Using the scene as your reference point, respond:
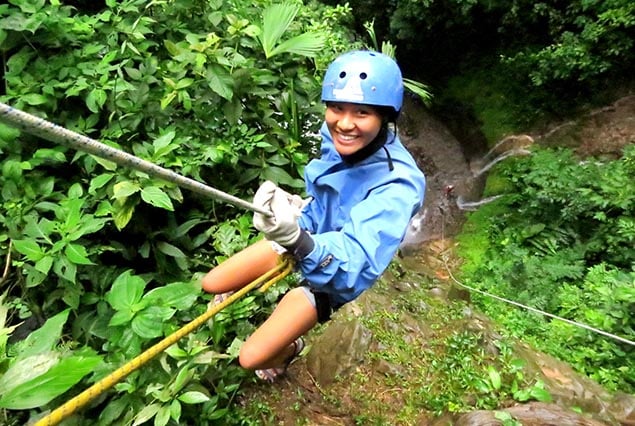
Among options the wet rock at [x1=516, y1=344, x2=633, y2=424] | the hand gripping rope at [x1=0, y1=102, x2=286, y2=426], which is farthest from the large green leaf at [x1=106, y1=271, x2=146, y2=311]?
the wet rock at [x1=516, y1=344, x2=633, y2=424]

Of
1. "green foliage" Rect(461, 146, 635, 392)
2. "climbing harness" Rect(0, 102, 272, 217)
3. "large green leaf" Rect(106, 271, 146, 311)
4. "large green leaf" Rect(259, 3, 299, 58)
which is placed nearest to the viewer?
"climbing harness" Rect(0, 102, 272, 217)

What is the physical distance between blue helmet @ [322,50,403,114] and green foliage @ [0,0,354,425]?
107 centimetres

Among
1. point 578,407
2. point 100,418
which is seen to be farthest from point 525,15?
point 100,418

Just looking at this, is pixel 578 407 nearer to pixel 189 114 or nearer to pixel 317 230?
pixel 317 230

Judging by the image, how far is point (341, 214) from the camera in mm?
2371

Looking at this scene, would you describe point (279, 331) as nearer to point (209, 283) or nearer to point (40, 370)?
point (209, 283)

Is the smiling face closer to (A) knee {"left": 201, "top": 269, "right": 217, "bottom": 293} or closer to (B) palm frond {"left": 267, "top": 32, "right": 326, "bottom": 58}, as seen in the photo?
(A) knee {"left": 201, "top": 269, "right": 217, "bottom": 293}

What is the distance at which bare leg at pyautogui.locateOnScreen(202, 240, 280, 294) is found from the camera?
275 centimetres

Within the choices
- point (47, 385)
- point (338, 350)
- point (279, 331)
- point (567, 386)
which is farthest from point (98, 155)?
point (567, 386)

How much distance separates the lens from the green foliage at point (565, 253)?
450 cm

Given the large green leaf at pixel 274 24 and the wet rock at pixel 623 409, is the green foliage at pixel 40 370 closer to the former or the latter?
the large green leaf at pixel 274 24

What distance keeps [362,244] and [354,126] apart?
651mm

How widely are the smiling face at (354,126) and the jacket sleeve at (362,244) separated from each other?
288mm

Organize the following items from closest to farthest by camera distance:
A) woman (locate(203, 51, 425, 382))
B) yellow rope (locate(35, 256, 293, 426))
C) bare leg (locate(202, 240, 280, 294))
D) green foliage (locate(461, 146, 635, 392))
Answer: yellow rope (locate(35, 256, 293, 426))
woman (locate(203, 51, 425, 382))
bare leg (locate(202, 240, 280, 294))
green foliage (locate(461, 146, 635, 392))
